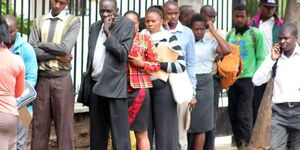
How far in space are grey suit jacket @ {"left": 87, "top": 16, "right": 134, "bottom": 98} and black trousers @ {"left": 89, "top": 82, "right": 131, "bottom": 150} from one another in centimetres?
14

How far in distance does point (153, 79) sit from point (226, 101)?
3580mm

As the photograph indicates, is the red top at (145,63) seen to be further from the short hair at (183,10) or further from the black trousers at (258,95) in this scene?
the black trousers at (258,95)

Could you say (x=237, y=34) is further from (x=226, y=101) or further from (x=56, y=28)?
(x=56, y=28)

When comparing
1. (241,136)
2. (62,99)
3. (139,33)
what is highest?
(139,33)

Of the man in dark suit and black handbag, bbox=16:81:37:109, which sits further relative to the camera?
the man in dark suit

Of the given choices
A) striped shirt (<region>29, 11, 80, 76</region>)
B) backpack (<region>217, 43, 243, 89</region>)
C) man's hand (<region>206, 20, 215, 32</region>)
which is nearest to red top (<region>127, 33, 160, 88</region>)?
striped shirt (<region>29, 11, 80, 76</region>)

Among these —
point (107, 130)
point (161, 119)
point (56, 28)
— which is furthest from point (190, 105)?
point (56, 28)

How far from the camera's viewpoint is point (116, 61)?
9.83 m

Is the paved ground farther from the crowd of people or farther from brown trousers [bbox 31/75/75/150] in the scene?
brown trousers [bbox 31/75/75/150]

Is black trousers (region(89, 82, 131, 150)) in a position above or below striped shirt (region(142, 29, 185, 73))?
below

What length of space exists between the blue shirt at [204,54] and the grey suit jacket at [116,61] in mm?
1661

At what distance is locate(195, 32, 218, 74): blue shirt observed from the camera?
11.4 m

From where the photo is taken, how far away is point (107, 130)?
10.1 metres

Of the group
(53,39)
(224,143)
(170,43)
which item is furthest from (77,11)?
(224,143)
